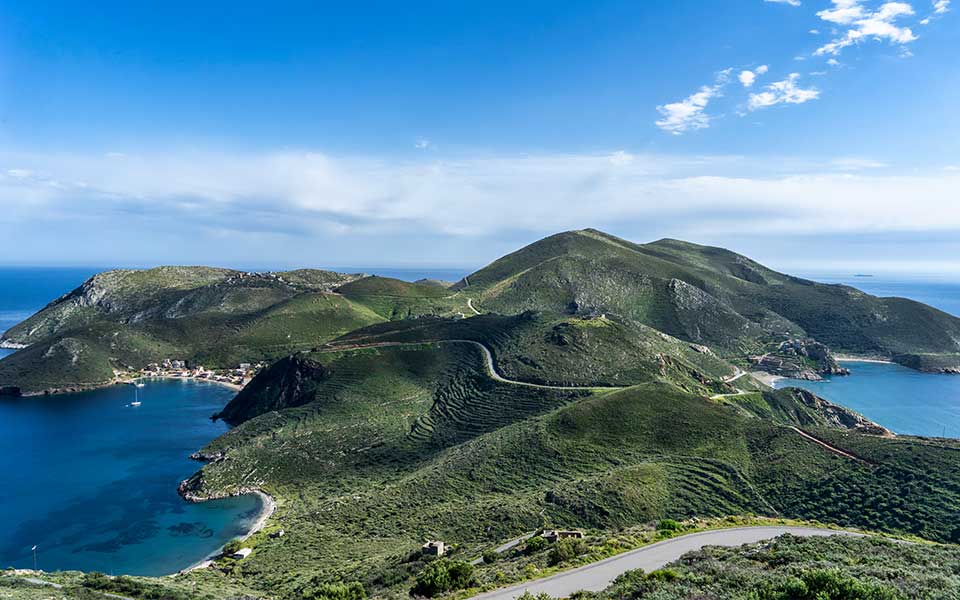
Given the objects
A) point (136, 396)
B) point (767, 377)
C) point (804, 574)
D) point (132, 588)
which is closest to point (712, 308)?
point (767, 377)

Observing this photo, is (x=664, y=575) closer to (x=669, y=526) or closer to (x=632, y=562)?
(x=632, y=562)

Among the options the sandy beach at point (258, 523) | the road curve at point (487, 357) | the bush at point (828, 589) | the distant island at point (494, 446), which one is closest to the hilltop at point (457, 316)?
the distant island at point (494, 446)

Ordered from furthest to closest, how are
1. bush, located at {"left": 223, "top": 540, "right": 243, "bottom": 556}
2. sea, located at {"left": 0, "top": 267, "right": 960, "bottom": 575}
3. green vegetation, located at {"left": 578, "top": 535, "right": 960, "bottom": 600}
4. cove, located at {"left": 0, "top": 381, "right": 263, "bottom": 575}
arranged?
sea, located at {"left": 0, "top": 267, "right": 960, "bottom": 575} < cove, located at {"left": 0, "top": 381, "right": 263, "bottom": 575} < bush, located at {"left": 223, "top": 540, "right": 243, "bottom": 556} < green vegetation, located at {"left": 578, "top": 535, "right": 960, "bottom": 600}

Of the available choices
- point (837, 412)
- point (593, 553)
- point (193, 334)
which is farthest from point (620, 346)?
point (193, 334)

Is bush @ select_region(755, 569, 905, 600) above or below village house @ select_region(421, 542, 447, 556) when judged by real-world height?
above

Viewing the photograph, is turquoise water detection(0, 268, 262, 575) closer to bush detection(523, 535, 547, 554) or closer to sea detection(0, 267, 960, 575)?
sea detection(0, 267, 960, 575)

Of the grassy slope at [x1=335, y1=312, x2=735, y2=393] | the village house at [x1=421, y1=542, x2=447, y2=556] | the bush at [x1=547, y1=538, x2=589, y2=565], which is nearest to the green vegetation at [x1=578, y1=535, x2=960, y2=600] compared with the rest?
the bush at [x1=547, y1=538, x2=589, y2=565]
